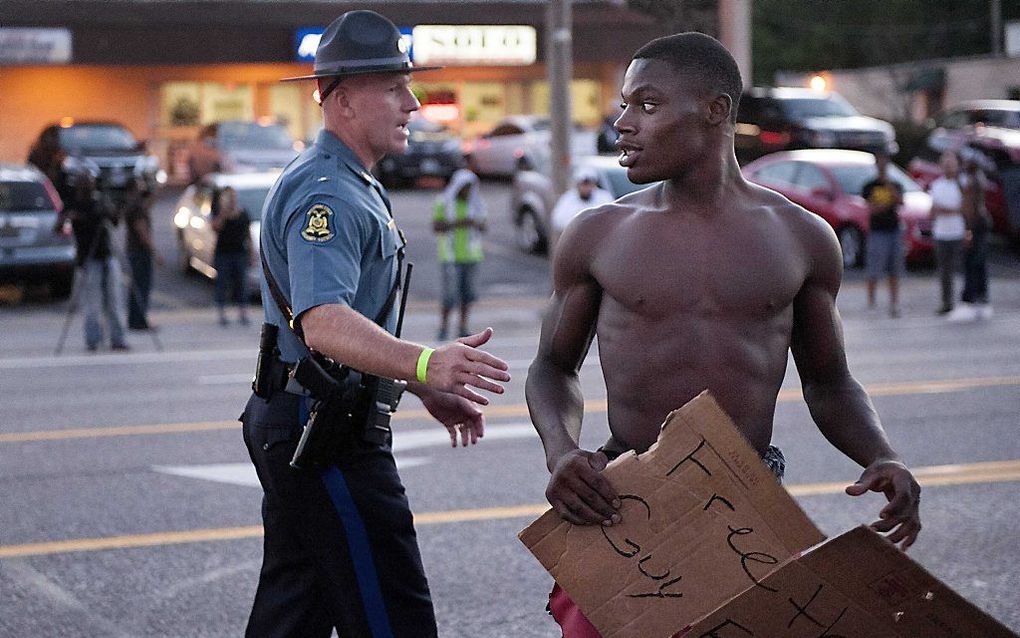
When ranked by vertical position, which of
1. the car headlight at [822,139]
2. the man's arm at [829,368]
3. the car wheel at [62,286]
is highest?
the man's arm at [829,368]

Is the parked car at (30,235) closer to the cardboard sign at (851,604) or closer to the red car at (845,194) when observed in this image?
the red car at (845,194)

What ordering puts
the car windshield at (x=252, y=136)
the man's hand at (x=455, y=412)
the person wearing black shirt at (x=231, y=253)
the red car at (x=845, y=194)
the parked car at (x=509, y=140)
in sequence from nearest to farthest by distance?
the man's hand at (x=455, y=412) < the person wearing black shirt at (x=231, y=253) < the red car at (x=845, y=194) < the car windshield at (x=252, y=136) < the parked car at (x=509, y=140)

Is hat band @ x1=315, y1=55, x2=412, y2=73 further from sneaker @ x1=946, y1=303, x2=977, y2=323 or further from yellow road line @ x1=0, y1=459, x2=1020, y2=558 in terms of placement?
sneaker @ x1=946, y1=303, x2=977, y2=323

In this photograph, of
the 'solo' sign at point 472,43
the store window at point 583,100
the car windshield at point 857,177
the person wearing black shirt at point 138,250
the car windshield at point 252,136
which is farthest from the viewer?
the store window at point 583,100

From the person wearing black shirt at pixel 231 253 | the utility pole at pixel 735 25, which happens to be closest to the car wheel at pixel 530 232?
the utility pole at pixel 735 25

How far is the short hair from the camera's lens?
11.6 feet

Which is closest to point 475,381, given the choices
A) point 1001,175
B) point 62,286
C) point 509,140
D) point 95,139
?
point 62,286

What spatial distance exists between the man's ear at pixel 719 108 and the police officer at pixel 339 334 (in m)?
0.86

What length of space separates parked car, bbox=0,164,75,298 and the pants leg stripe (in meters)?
15.7

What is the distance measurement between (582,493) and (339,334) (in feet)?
2.61

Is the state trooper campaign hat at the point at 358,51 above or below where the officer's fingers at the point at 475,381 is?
above

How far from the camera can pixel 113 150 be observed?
29781 millimetres

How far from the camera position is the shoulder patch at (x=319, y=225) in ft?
12.5

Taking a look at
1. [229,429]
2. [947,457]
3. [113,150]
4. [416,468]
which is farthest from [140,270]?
[113,150]
